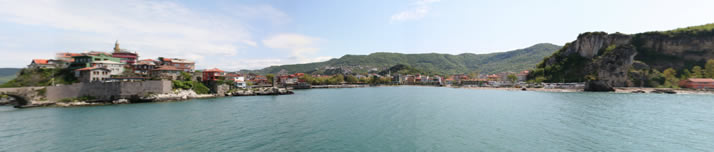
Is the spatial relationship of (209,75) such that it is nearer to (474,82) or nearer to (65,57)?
(65,57)

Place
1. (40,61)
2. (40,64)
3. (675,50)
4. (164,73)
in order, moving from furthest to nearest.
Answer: (675,50) < (164,73) < (40,61) < (40,64)

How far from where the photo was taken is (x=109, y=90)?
35.2m

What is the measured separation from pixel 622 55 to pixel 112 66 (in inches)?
4448

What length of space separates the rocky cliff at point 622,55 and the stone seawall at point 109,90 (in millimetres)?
89482

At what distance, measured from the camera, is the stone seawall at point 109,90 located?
Result: 32.5 m

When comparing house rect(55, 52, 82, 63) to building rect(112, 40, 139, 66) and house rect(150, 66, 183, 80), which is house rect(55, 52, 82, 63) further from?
house rect(150, 66, 183, 80)

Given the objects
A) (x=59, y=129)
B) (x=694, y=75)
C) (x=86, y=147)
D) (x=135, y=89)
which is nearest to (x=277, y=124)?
(x=86, y=147)

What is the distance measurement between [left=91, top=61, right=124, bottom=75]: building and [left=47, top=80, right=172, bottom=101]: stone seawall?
5352 millimetres

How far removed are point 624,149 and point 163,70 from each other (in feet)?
184

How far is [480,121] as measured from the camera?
1914 centimetres

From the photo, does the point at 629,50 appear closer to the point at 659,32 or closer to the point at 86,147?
the point at 659,32

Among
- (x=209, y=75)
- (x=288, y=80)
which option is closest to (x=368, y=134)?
(x=209, y=75)

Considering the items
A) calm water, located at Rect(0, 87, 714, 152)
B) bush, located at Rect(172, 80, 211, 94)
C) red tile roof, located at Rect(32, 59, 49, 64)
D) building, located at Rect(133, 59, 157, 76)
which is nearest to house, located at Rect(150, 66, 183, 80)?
building, located at Rect(133, 59, 157, 76)

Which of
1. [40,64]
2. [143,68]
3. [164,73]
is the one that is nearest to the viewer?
[40,64]
